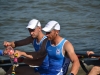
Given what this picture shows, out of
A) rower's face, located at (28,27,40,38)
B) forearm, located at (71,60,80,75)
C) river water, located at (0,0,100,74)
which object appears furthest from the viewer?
river water, located at (0,0,100,74)

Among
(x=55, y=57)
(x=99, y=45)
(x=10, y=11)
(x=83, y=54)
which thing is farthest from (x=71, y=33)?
(x=55, y=57)

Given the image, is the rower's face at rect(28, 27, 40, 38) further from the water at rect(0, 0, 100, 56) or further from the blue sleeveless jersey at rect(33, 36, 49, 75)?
the water at rect(0, 0, 100, 56)

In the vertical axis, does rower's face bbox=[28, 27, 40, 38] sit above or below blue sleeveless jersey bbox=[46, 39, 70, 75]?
above

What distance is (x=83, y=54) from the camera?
413 inches

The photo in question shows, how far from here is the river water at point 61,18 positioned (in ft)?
57.5

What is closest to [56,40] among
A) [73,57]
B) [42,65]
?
[73,57]

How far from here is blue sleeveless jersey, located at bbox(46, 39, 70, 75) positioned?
930cm

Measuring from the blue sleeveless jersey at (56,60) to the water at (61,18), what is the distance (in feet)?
20.9

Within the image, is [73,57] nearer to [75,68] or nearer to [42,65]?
[75,68]

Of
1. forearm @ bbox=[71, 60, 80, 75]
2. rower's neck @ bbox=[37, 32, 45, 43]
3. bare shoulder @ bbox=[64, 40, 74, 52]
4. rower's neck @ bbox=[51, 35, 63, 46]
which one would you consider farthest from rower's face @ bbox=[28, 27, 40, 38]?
forearm @ bbox=[71, 60, 80, 75]

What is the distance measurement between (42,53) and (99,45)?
280 inches

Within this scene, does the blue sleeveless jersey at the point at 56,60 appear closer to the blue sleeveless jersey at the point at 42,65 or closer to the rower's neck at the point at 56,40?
the rower's neck at the point at 56,40

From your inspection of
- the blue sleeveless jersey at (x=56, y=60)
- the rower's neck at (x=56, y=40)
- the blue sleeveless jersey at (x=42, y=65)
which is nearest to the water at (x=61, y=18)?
the blue sleeveless jersey at (x=42, y=65)

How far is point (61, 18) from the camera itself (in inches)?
812
